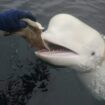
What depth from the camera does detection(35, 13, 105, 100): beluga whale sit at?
261 inches

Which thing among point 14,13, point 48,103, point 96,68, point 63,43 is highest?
point 14,13

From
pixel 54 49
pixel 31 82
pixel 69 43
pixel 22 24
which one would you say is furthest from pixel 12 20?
pixel 31 82

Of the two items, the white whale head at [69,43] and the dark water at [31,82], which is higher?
the white whale head at [69,43]

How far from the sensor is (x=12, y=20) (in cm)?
655

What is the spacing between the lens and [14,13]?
6551 mm

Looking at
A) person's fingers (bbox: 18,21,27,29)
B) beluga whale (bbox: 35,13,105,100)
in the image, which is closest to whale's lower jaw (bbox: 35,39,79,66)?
beluga whale (bbox: 35,13,105,100)

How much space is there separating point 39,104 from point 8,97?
62 centimetres

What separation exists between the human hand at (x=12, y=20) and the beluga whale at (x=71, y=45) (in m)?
0.45

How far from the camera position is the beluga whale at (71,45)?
6621 mm

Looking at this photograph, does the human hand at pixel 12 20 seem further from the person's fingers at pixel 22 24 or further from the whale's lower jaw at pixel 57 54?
the whale's lower jaw at pixel 57 54

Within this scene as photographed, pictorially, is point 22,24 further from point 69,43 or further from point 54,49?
point 69,43

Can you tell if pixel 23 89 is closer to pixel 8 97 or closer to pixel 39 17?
pixel 8 97

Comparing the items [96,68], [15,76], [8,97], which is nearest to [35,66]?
[15,76]

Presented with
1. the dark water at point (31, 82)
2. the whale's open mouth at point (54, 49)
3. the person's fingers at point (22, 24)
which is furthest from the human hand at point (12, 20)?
the dark water at point (31, 82)
